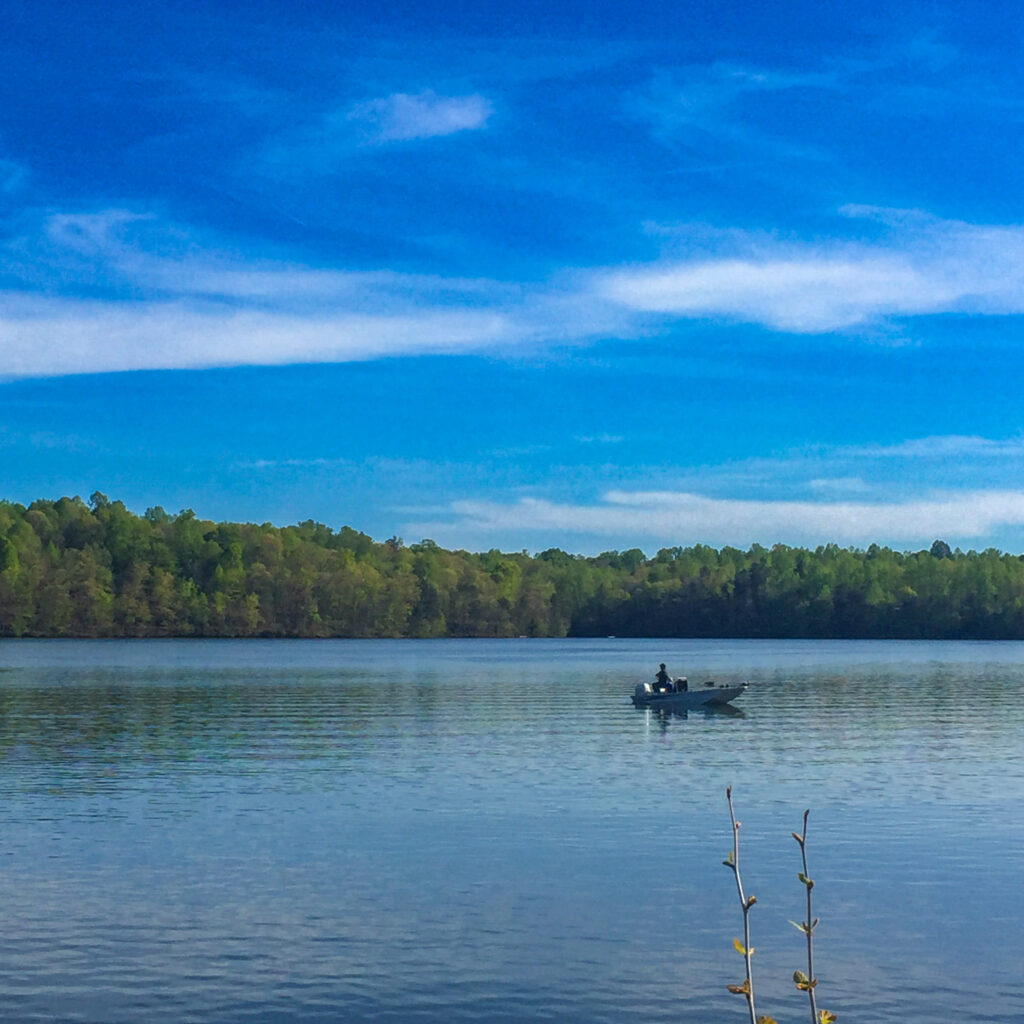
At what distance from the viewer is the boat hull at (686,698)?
82.1 metres

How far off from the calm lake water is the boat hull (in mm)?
14402

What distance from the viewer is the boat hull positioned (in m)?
82.1

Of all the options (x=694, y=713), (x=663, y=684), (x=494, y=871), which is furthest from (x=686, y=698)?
(x=494, y=871)

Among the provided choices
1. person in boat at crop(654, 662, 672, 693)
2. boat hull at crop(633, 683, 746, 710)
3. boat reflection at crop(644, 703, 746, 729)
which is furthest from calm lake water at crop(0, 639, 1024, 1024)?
person in boat at crop(654, 662, 672, 693)

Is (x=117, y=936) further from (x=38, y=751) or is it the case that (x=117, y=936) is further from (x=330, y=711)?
(x=330, y=711)

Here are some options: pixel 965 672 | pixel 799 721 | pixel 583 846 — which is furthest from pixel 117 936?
pixel 965 672

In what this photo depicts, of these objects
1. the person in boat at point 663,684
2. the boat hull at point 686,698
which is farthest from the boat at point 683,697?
the person in boat at point 663,684

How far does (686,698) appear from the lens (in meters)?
82.2

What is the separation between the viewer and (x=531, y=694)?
96875mm

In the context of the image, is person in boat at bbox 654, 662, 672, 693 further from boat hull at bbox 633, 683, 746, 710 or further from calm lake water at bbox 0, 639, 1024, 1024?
calm lake water at bbox 0, 639, 1024, 1024

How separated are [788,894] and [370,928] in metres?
8.50

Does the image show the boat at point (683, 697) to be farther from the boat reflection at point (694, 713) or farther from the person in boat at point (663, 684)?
the boat reflection at point (694, 713)

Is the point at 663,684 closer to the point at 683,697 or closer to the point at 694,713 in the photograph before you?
the point at 683,697

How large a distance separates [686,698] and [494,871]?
173 feet
